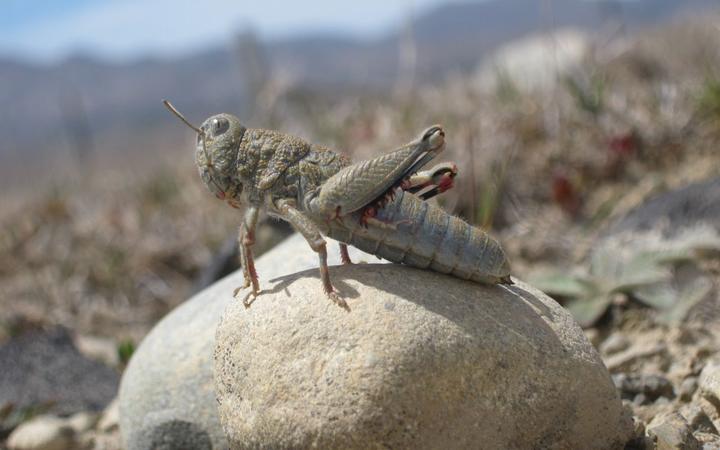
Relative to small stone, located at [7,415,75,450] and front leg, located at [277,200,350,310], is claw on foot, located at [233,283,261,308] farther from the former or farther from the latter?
small stone, located at [7,415,75,450]

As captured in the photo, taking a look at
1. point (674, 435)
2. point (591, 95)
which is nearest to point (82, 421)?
point (674, 435)

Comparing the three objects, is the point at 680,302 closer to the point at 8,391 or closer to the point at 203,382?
the point at 203,382

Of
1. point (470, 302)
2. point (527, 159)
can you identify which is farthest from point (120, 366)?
point (527, 159)

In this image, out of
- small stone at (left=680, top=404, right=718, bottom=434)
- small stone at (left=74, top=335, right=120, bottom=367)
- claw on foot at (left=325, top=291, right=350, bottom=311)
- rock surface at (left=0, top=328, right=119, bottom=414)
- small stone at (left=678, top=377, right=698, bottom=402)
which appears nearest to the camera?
claw on foot at (left=325, top=291, right=350, bottom=311)

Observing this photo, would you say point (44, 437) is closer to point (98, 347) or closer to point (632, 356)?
point (98, 347)

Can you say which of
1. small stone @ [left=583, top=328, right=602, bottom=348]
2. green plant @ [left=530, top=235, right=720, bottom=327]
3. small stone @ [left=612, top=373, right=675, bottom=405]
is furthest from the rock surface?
small stone @ [left=612, top=373, right=675, bottom=405]

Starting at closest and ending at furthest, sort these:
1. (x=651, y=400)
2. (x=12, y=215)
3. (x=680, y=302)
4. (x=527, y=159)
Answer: (x=651, y=400), (x=680, y=302), (x=527, y=159), (x=12, y=215)
